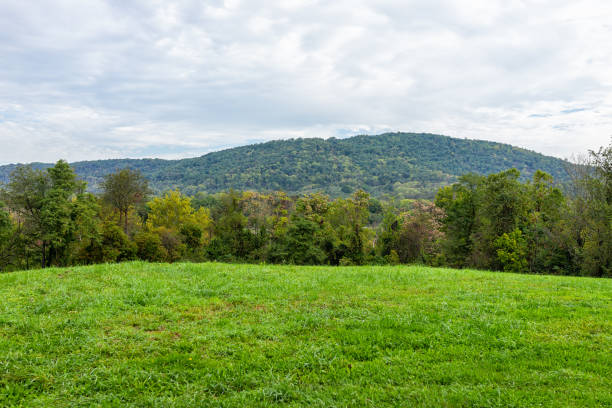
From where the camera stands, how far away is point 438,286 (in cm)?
1193

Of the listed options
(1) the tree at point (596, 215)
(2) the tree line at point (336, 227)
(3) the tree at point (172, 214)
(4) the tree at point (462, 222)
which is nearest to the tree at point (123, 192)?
(2) the tree line at point (336, 227)

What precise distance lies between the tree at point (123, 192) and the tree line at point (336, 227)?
5.4 inches

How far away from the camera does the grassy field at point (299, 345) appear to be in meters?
5.22

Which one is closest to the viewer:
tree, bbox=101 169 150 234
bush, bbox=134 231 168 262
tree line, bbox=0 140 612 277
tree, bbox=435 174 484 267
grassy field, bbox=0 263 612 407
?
grassy field, bbox=0 263 612 407

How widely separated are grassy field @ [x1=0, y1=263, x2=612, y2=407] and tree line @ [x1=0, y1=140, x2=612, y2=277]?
1751cm

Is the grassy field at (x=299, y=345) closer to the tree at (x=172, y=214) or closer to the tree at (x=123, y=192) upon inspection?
the tree at (x=123, y=192)

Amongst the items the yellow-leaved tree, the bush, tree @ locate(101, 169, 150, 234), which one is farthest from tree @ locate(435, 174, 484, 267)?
tree @ locate(101, 169, 150, 234)

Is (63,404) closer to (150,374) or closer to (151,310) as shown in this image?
(150,374)

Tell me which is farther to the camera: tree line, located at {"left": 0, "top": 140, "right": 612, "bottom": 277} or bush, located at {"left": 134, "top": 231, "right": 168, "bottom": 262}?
bush, located at {"left": 134, "top": 231, "right": 168, "bottom": 262}

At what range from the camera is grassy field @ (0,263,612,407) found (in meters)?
5.22

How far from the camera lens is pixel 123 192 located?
46688 mm

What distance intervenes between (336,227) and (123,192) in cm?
3030

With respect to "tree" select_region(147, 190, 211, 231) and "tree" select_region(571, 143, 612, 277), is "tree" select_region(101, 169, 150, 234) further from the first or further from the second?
"tree" select_region(571, 143, 612, 277)

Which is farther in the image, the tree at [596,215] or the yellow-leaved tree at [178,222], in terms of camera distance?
the yellow-leaved tree at [178,222]
